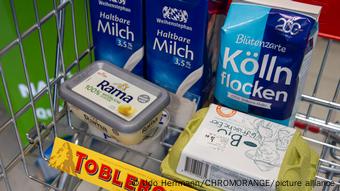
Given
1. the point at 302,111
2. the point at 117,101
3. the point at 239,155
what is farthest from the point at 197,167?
the point at 302,111

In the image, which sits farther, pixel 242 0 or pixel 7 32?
pixel 7 32

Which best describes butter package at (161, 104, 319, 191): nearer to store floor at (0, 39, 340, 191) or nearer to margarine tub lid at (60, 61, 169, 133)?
margarine tub lid at (60, 61, 169, 133)

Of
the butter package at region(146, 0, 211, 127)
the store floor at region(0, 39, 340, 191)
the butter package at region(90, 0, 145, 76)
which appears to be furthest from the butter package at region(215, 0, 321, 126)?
the store floor at region(0, 39, 340, 191)

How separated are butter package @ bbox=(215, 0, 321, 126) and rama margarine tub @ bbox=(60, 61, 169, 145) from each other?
0.38ft

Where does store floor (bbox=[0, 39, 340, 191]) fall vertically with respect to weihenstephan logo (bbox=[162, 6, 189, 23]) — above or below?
below

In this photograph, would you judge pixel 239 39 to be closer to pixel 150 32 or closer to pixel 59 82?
pixel 150 32

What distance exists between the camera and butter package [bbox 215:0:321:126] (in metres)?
0.57

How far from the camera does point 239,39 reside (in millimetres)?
599

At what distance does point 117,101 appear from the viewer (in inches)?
25.3

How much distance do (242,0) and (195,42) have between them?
9cm

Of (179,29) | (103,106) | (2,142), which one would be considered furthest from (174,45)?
(2,142)

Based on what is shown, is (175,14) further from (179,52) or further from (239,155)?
(239,155)

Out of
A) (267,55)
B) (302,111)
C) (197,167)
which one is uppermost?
(267,55)

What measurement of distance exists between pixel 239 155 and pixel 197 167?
6 cm
